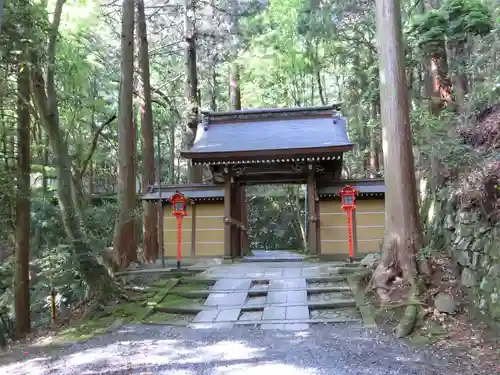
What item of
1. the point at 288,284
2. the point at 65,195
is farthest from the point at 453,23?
the point at 65,195

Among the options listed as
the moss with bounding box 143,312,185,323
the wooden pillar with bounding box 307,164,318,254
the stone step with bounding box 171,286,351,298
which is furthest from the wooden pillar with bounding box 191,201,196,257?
the moss with bounding box 143,312,185,323

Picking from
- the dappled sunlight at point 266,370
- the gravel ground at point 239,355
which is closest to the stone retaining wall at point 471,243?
the gravel ground at point 239,355

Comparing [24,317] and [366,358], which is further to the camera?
[24,317]

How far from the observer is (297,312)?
20.7 ft

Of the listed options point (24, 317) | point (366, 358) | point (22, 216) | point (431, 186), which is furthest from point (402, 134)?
point (24, 317)

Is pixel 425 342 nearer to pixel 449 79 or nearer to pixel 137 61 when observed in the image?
pixel 449 79

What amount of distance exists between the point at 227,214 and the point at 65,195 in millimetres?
4120

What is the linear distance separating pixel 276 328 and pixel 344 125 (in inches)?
266

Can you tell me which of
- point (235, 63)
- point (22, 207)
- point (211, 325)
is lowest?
point (211, 325)

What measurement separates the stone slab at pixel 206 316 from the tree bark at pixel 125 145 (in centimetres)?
385

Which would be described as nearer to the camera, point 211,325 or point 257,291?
point 211,325

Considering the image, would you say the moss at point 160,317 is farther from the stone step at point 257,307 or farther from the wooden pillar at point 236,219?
the wooden pillar at point 236,219

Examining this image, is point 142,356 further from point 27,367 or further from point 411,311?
point 411,311

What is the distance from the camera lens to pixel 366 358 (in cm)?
436
